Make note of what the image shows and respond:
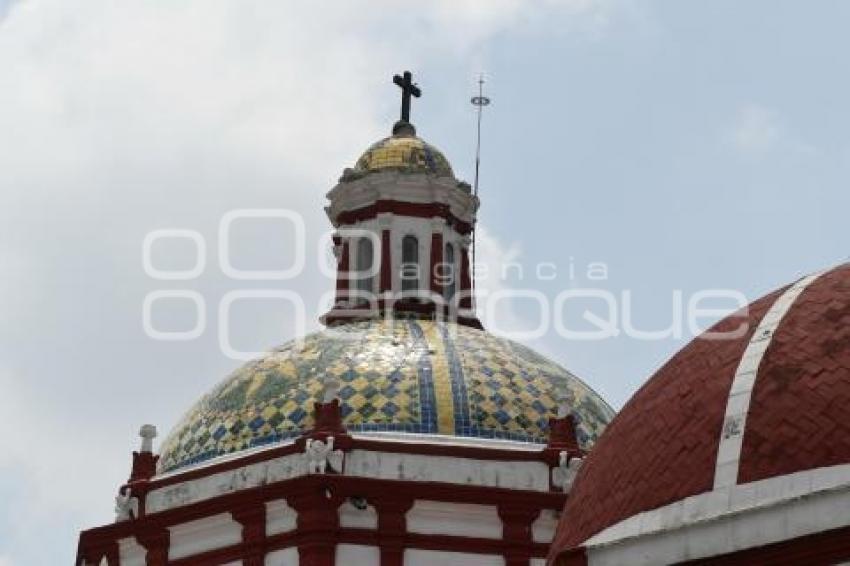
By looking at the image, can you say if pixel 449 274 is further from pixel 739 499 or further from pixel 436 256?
pixel 739 499

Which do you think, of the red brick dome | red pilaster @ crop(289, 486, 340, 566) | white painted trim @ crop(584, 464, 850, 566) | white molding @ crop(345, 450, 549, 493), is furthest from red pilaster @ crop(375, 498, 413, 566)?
white painted trim @ crop(584, 464, 850, 566)

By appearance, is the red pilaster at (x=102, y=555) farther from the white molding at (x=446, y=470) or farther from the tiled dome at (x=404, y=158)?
the tiled dome at (x=404, y=158)

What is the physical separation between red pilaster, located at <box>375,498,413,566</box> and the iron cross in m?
9.03

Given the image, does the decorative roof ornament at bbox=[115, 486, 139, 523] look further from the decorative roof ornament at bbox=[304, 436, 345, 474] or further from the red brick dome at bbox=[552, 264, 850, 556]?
the red brick dome at bbox=[552, 264, 850, 556]

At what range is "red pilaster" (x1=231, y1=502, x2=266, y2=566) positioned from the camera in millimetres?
21500

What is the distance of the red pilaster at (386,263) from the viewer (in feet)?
86.8

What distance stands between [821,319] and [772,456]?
58.4 inches

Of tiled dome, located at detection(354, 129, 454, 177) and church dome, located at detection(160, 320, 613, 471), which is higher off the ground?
tiled dome, located at detection(354, 129, 454, 177)

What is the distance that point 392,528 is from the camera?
2147 cm

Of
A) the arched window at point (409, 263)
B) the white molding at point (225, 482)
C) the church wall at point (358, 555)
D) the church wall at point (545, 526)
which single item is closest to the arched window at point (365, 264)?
the arched window at point (409, 263)

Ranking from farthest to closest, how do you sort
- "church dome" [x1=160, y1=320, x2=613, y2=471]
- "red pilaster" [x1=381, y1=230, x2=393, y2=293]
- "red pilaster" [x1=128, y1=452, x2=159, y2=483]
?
1. "red pilaster" [x1=381, y1=230, x2=393, y2=293]
2. "red pilaster" [x1=128, y1=452, x2=159, y2=483]
3. "church dome" [x1=160, y1=320, x2=613, y2=471]

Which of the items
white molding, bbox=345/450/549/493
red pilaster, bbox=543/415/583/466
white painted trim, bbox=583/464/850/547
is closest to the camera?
white painted trim, bbox=583/464/850/547

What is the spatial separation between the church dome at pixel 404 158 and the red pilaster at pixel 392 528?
23.3ft

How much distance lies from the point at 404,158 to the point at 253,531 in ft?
25.5
